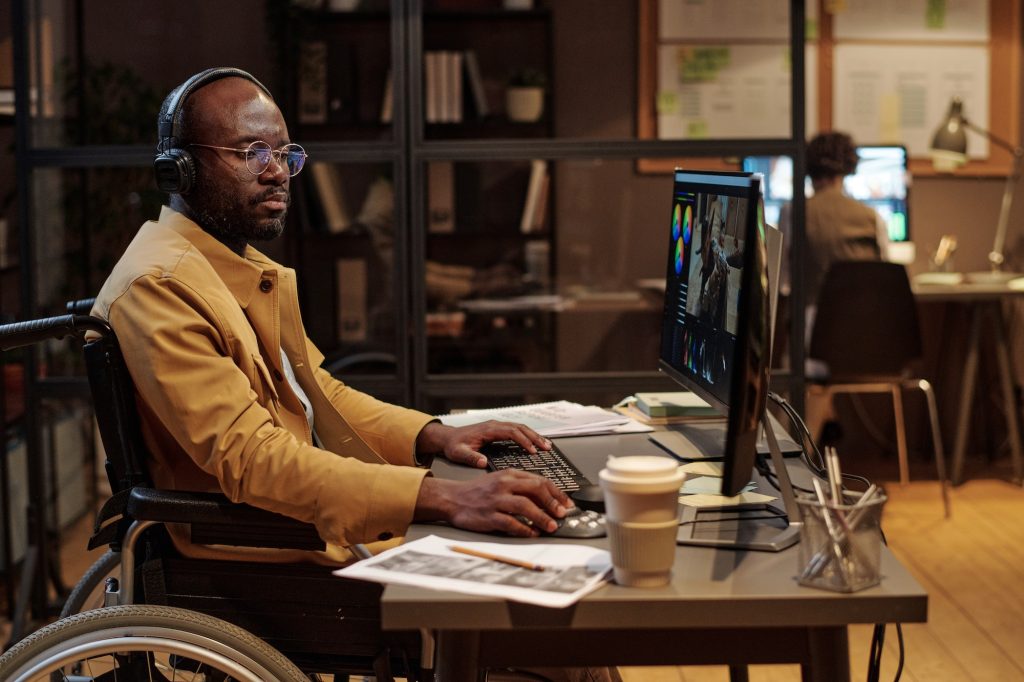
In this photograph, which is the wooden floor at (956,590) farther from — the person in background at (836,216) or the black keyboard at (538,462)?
the black keyboard at (538,462)

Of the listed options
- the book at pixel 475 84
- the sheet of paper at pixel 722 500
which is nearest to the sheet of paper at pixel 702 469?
the sheet of paper at pixel 722 500

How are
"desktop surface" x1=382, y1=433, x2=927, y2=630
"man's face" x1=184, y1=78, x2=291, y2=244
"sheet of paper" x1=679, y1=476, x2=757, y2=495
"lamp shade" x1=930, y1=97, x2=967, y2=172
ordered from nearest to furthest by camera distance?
"desktop surface" x1=382, y1=433, x2=927, y2=630, "sheet of paper" x1=679, y1=476, x2=757, y2=495, "man's face" x1=184, y1=78, x2=291, y2=244, "lamp shade" x1=930, y1=97, x2=967, y2=172

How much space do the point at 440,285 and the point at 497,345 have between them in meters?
0.25

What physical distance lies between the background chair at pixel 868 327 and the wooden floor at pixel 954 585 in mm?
196

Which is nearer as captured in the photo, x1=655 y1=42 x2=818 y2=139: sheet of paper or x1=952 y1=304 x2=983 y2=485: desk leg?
x1=655 y1=42 x2=818 y2=139: sheet of paper

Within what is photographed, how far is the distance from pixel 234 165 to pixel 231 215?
0.08m

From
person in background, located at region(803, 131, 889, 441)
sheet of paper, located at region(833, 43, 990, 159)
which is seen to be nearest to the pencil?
person in background, located at region(803, 131, 889, 441)

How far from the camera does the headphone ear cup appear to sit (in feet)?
6.13

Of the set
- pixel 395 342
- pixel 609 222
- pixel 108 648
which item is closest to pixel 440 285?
pixel 395 342

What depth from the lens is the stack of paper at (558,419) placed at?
7.06 ft

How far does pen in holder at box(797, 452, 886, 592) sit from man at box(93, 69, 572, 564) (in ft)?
1.08

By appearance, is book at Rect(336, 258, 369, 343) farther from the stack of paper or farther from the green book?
the green book

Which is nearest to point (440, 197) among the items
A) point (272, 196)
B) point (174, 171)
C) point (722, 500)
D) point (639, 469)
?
point (272, 196)

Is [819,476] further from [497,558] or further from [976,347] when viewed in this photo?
[976,347]
